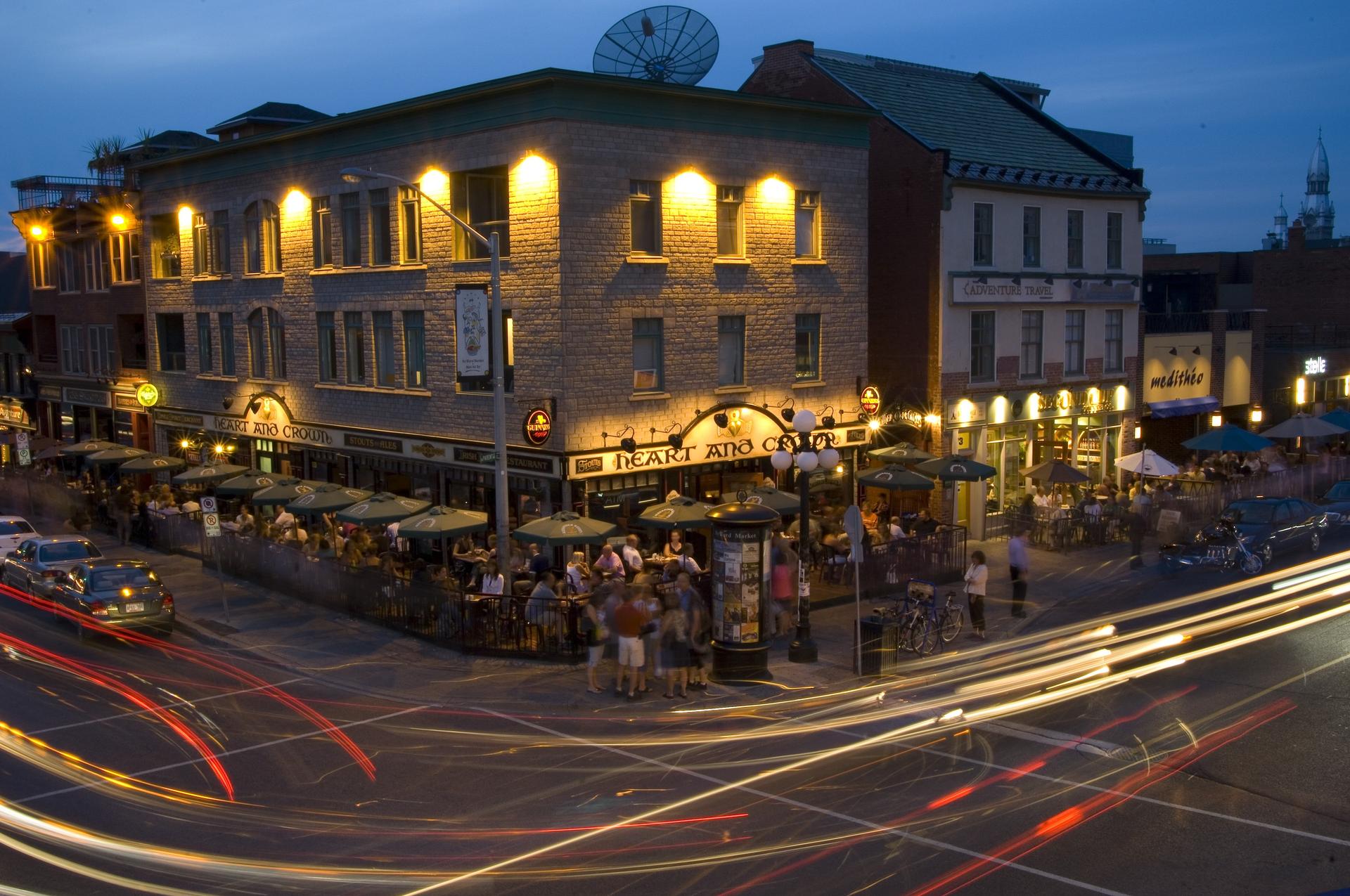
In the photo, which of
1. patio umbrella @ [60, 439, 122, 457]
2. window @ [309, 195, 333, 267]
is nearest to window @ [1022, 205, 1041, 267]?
window @ [309, 195, 333, 267]

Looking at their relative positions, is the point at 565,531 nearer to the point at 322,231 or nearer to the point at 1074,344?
the point at 322,231

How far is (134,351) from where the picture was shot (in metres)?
44.0

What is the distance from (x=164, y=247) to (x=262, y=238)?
8097mm

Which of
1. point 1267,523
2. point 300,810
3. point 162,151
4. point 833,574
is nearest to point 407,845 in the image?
point 300,810

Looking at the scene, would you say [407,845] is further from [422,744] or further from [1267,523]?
[1267,523]

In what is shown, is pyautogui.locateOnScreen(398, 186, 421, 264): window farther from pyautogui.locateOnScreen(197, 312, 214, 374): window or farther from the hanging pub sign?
pyautogui.locateOnScreen(197, 312, 214, 374): window

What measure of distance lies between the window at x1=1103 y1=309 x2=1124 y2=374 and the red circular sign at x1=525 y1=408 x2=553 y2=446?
20012 mm

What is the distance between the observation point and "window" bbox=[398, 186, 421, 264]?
28.4 m

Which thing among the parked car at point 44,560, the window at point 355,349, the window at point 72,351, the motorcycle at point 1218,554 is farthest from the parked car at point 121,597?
the window at point 72,351

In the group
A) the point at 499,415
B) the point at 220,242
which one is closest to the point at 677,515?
the point at 499,415

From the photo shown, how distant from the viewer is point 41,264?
161ft

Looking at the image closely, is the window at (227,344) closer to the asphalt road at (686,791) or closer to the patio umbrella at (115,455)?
the patio umbrella at (115,455)

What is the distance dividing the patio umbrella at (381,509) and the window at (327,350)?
775 cm

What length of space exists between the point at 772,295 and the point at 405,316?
29.6ft
